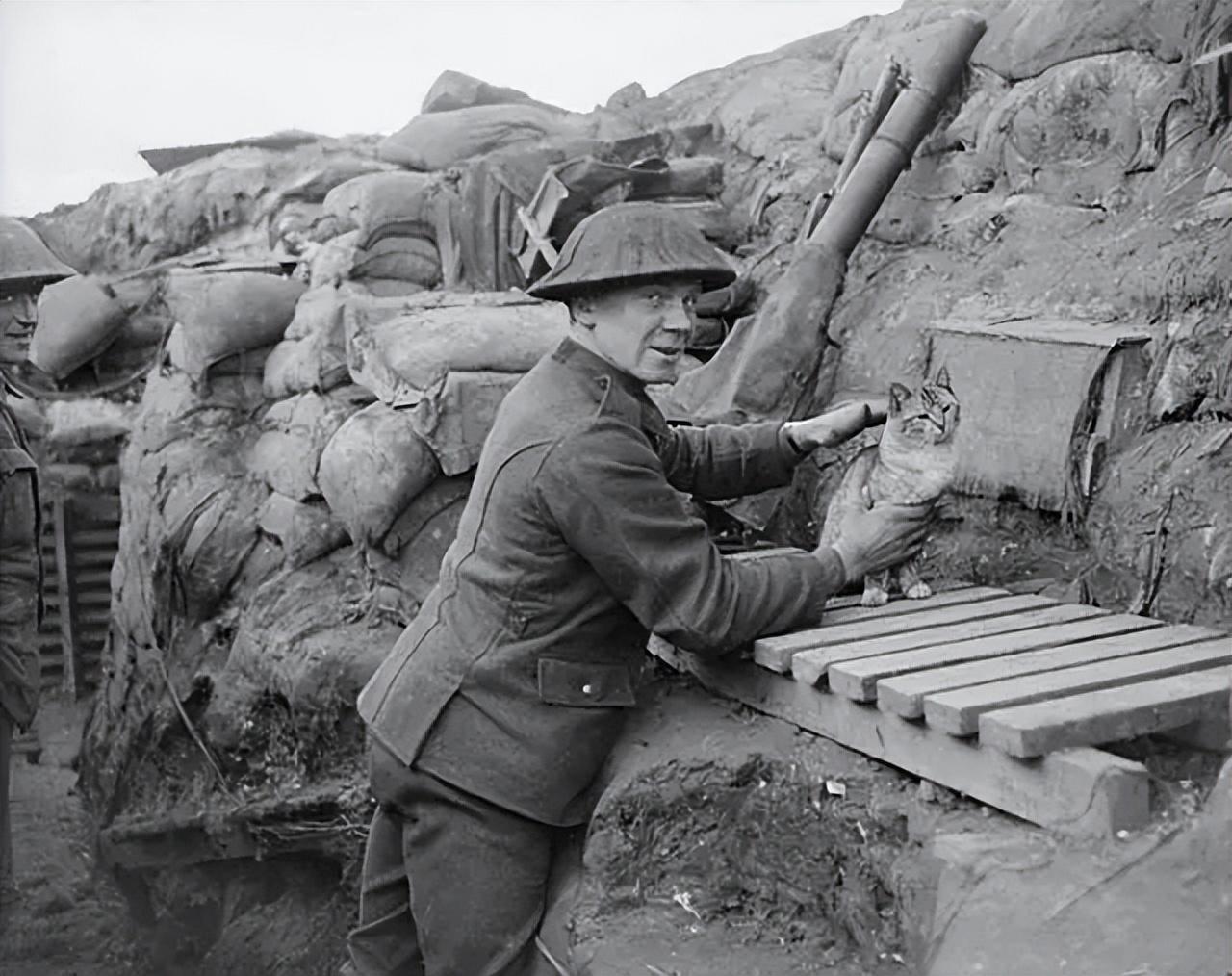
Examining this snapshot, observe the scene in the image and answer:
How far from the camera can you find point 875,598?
336 centimetres

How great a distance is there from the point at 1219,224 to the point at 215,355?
5179 mm

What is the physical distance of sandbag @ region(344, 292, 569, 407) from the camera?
17.6 feet

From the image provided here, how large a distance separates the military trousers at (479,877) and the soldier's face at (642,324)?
3.15 ft

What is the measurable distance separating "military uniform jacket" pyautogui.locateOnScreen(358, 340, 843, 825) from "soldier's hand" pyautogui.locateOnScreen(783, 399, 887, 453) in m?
0.39

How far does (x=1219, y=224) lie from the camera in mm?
3742

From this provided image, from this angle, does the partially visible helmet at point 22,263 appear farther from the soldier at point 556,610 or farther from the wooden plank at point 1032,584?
the wooden plank at point 1032,584

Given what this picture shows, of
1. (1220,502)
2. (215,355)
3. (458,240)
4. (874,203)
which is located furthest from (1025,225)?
(215,355)

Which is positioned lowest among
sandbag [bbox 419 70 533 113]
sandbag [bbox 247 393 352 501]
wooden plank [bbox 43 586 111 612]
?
wooden plank [bbox 43 586 111 612]

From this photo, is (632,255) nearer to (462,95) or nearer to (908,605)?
(908,605)

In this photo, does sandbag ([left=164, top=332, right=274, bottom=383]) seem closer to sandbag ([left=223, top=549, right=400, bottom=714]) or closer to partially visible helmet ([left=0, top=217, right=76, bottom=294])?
sandbag ([left=223, top=549, right=400, bottom=714])

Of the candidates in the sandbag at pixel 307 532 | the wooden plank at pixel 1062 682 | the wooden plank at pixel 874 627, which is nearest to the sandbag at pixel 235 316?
the sandbag at pixel 307 532

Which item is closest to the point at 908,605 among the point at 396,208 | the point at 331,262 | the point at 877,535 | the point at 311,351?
the point at 877,535

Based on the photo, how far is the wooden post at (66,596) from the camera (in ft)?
28.0

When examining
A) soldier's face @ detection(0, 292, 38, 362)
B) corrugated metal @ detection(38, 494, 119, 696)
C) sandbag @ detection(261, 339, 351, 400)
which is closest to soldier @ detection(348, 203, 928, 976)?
soldier's face @ detection(0, 292, 38, 362)
